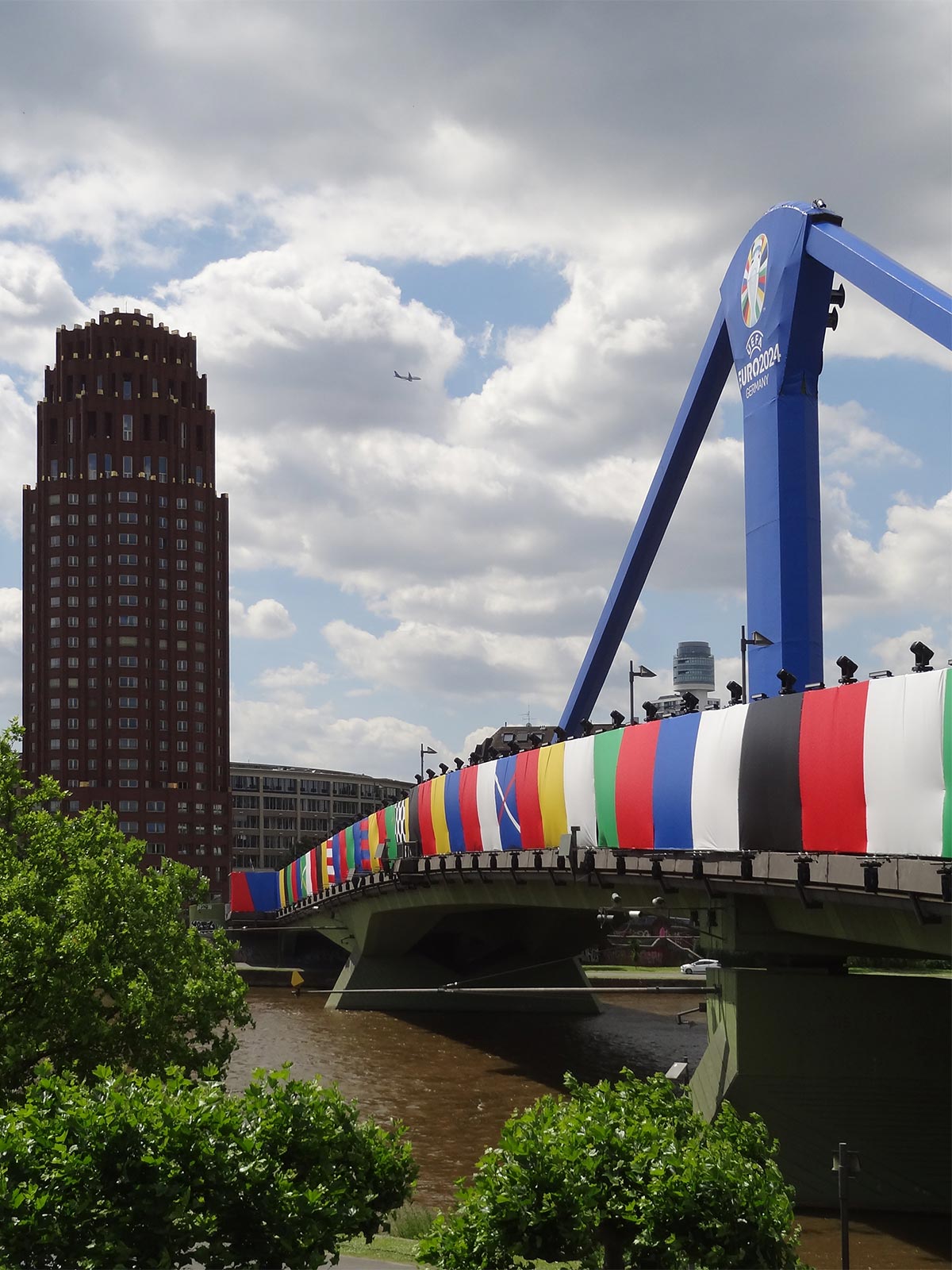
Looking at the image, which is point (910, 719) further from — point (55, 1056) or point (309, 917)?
point (309, 917)

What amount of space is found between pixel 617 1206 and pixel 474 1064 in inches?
2085

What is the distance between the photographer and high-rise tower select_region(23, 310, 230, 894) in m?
184

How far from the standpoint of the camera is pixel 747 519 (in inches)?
1975

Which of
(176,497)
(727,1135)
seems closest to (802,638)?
(727,1135)

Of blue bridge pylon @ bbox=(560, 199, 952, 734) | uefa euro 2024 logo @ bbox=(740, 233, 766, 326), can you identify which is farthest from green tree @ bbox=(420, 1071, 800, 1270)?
uefa euro 2024 logo @ bbox=(740, 233, 766, 326)

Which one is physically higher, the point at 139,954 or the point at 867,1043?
the point at 139,954

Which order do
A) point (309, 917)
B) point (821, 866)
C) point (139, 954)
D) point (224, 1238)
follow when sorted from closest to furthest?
point (224, 1238) < point (821, 866) < point (139, 954) < point (309, 917)

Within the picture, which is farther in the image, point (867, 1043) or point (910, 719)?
point (867, 1043)

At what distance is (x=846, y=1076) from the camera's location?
120ft

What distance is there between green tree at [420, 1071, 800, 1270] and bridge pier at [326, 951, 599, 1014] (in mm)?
71618

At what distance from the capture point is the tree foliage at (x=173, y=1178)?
16.3 metres

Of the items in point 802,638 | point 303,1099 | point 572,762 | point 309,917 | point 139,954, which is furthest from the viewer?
point 309,917

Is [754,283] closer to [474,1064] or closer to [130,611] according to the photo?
[474,1064]

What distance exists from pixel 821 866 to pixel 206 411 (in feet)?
578
